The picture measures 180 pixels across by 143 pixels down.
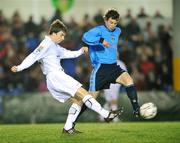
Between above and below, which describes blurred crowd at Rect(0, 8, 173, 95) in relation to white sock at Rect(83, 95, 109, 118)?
below

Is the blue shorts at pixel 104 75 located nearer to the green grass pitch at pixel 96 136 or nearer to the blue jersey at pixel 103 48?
the blue jersey at pixel 103 48

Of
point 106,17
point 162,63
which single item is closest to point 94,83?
point 106,17

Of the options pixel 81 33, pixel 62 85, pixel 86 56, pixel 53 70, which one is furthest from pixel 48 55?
pixel 81 33

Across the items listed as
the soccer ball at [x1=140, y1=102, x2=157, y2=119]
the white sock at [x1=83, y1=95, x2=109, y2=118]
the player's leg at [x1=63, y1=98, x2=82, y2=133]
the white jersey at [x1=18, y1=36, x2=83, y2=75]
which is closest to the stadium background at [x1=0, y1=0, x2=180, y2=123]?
the soccer ball at [x1=140, y1=102, x2=157, y2=119]

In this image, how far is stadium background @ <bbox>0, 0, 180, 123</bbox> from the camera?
16.1 m

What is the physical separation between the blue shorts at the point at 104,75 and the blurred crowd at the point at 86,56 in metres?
6.15

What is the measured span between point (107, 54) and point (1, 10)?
27.1ft

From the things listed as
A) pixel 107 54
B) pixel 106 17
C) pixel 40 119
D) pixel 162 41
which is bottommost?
pixel 40 119

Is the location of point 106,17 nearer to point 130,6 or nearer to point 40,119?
point 40,119

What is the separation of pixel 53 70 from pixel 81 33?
8.05 meters

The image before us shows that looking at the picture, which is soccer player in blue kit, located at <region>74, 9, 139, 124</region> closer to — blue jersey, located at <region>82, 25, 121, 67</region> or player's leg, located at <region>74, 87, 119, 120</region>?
blue jersey, located at <region>82, 25, 121, 67</region>

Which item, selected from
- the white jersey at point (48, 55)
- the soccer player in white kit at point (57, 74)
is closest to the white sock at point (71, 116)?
the soccer player in white kit at point (57, 74)

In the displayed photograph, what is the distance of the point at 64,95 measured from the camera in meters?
8.81

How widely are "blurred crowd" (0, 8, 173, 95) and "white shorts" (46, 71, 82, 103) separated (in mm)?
6943
